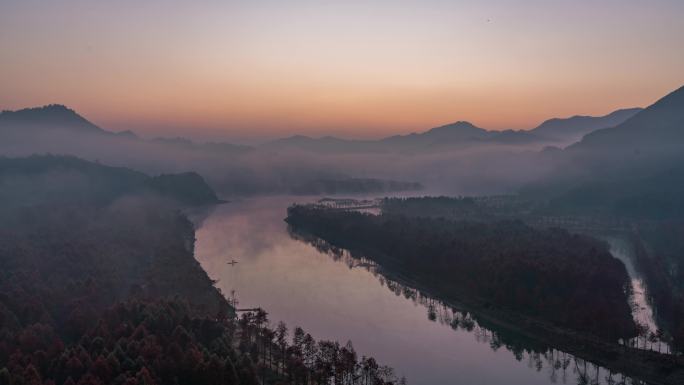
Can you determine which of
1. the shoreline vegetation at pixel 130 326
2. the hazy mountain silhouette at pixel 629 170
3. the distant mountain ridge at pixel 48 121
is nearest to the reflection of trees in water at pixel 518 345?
the shoreline vegetation at pixel 130 326

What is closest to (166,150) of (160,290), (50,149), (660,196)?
(50,149)

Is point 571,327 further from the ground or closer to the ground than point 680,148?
closer to the ground

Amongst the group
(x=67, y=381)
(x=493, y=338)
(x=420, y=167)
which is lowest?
(x=493, y=338)

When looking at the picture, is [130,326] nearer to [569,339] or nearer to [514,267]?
[569,339]

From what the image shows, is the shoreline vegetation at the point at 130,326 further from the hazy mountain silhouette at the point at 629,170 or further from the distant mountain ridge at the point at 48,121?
the distant mountain ridge at the point at 48,121

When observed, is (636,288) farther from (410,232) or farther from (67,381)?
(67,381)
